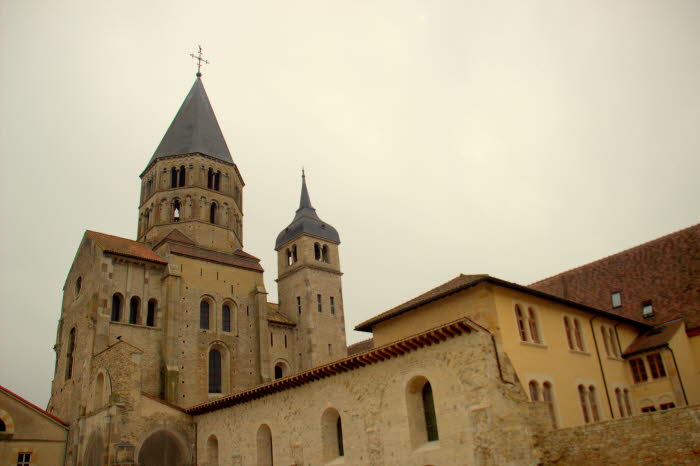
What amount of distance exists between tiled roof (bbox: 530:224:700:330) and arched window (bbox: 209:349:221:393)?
2032 cm

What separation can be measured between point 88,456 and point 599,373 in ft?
74.1

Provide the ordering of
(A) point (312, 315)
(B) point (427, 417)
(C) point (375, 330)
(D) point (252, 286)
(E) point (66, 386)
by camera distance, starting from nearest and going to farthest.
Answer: (B) point (427, 417) < (C) point (375, 330) < (E) point (66, 386) < (D) point (252, 286) < (A) point (312, 315)

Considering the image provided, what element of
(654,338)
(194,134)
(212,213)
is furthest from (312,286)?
(654,338)

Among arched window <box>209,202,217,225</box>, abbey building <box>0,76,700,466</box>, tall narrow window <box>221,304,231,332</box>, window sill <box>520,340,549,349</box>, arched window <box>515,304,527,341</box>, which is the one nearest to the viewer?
abbey building <box>0,76,700,466</box>

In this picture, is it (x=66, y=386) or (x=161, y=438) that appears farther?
(x=66, y=386)

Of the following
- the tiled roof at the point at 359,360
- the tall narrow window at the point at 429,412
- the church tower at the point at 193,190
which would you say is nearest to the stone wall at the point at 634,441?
the tall narrow window at the point at 429,412

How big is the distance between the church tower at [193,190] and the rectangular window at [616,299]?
24.0 metres

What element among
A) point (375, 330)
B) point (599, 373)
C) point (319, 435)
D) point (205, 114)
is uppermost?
point (205, 114)

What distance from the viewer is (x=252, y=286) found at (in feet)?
118

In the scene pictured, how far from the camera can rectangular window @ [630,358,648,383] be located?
2303 centimetres

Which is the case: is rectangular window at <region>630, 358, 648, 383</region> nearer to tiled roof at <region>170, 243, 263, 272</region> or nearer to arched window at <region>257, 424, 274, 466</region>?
arched window at <region>257, 424, 274, 466</region>

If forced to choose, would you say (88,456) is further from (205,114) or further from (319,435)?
(205,114)

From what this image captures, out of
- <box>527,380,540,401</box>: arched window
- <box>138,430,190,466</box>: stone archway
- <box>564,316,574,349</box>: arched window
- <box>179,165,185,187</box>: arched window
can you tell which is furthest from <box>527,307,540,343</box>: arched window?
<box>179,165,185,187</box>: arched window

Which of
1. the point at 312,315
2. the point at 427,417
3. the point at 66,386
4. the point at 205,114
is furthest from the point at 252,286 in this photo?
the point at 427,417
